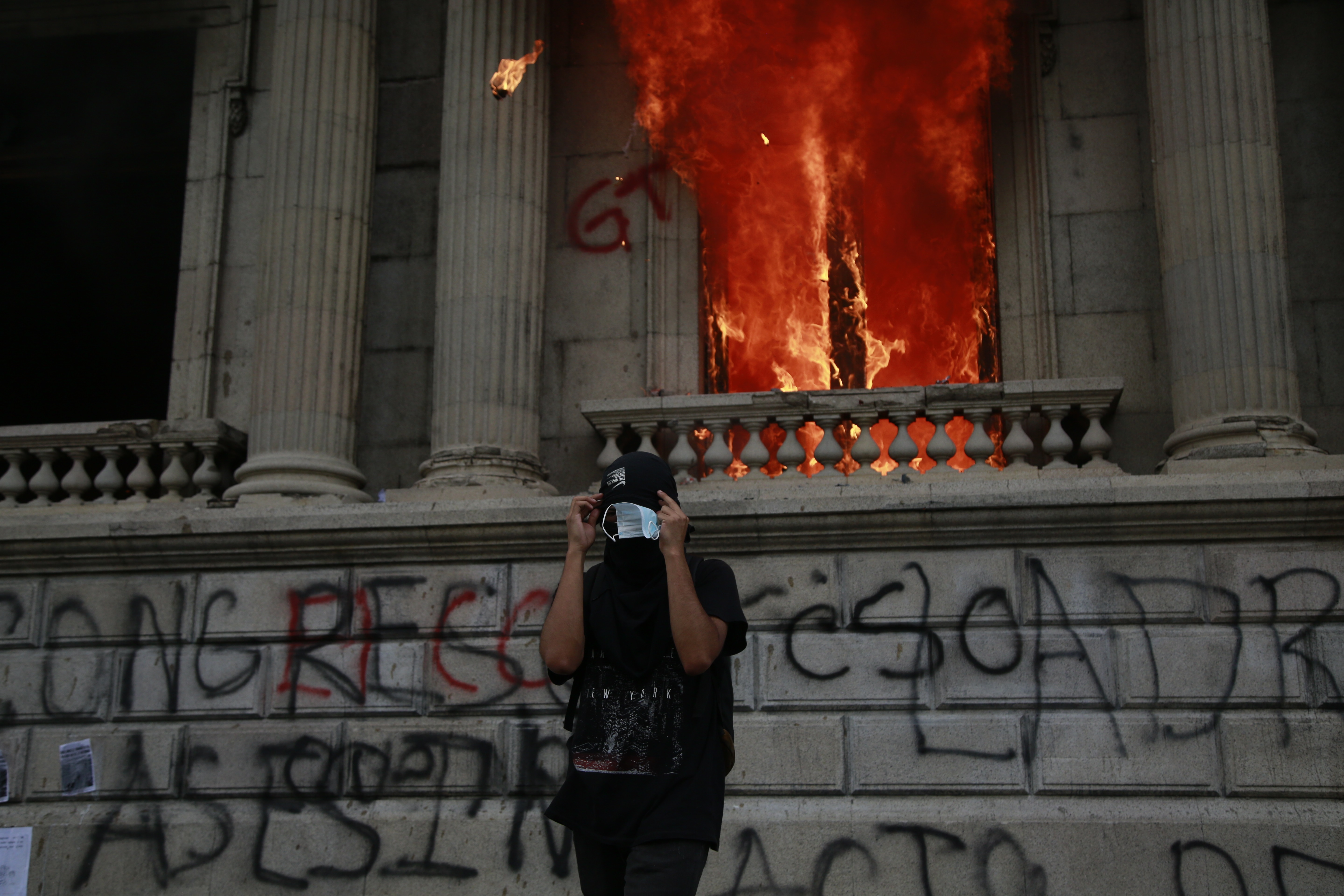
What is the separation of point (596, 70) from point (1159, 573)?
21.5ft

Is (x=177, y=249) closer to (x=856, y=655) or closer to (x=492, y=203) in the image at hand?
(x=492, y=203)

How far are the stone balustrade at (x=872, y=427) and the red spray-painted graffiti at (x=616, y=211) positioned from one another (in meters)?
1.80

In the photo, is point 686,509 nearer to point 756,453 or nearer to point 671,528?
point 756,453

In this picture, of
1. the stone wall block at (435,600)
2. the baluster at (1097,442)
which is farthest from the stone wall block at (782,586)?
the baluster at (1097,442)

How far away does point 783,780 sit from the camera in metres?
6.87

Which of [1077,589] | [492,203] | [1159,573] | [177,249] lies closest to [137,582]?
[492,203]

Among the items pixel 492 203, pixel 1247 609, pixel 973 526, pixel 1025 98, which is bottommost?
pixel 1247 609

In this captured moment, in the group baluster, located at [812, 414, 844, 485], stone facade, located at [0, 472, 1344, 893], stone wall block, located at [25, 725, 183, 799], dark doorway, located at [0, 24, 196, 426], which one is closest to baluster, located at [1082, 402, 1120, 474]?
stone facade, located at [0, 472, 1344, 893]

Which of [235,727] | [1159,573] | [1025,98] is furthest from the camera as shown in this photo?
[1025,98]

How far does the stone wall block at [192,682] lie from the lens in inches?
299

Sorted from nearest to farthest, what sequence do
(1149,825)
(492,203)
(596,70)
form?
(1149,825)
(492,203)
(596,70)

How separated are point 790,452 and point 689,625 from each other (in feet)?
16.1

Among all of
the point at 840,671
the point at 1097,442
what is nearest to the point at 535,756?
the point at 840,671

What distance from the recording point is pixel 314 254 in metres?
8.92
